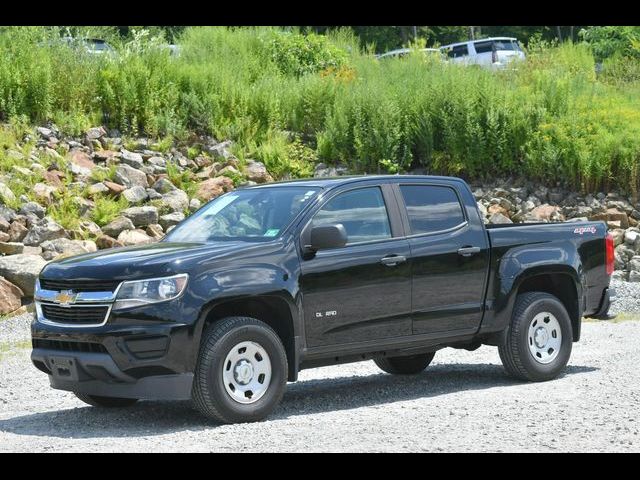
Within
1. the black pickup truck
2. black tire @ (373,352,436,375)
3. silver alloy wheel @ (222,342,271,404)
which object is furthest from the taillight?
A: silver alloy wheel @ (222,342,271,404)

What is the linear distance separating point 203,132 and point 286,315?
12.9 metres

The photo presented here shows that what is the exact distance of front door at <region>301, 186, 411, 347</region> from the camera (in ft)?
29.8

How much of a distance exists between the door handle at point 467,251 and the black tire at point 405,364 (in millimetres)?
1533

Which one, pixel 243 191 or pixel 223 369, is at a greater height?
pixel 243 191

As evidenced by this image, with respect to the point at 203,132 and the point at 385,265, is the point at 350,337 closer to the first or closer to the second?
the point at 385,265

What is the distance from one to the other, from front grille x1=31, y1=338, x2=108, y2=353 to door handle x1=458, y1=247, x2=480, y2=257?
337 cm

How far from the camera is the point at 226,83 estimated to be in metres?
22.1

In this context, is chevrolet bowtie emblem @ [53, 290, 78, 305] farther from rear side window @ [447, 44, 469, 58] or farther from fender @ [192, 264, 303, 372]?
rear side window @ [447, 44, 469, 58]

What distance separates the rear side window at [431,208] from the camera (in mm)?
10086

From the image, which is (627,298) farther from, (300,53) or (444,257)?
(300,53)

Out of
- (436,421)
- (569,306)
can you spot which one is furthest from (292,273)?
(569,306)

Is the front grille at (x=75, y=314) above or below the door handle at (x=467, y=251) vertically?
above

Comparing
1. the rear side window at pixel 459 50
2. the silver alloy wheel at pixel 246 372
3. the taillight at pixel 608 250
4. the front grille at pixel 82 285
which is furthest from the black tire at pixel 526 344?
the rear side window at pixel 459 50

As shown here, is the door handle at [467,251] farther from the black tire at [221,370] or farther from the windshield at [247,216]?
the black tire at [221,370]
